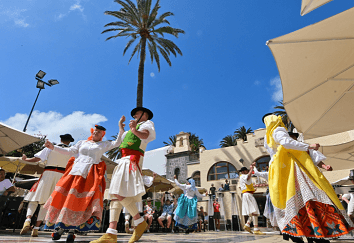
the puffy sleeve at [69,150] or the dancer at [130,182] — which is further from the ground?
the puffy sleeve at [69,150]

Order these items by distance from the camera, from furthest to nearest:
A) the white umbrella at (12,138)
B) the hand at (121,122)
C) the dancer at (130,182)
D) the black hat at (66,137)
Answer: the white umbrella at (12,138) → the black hat at (66,137) → the hand at (121,122) → the dancer at (130,182)

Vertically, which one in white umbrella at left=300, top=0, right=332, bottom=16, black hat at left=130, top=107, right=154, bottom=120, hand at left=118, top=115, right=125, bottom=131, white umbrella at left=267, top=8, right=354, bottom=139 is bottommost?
hand at left=118, top=115, right=125, bottom=131

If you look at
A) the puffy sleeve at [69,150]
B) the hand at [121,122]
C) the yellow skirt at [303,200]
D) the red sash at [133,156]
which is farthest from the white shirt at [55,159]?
the yellow skirt at [303,200]

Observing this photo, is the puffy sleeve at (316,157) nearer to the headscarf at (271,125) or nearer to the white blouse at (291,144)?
the white blouse at (291,144)

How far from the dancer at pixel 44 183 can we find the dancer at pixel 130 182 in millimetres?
2276

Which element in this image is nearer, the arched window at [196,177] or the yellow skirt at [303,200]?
Answer: the yellow skirt at [303,200]

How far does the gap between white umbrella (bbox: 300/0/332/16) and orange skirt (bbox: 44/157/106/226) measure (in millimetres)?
4485

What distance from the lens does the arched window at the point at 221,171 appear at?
2295cm

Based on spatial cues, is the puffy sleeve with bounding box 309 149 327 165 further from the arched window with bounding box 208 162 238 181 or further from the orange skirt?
the arched window with bounding box 208 162 238 181

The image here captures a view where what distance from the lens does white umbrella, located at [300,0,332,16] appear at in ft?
12.2

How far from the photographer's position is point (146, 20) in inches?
622

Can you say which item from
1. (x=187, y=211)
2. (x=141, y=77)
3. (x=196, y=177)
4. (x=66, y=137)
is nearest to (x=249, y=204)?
(x=187, y=211)

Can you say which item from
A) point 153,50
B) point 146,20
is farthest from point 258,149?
point 146,20

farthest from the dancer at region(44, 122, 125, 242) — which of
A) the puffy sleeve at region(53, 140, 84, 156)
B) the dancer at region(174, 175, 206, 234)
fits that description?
the dancer at region(174, 175, 206, 234)
